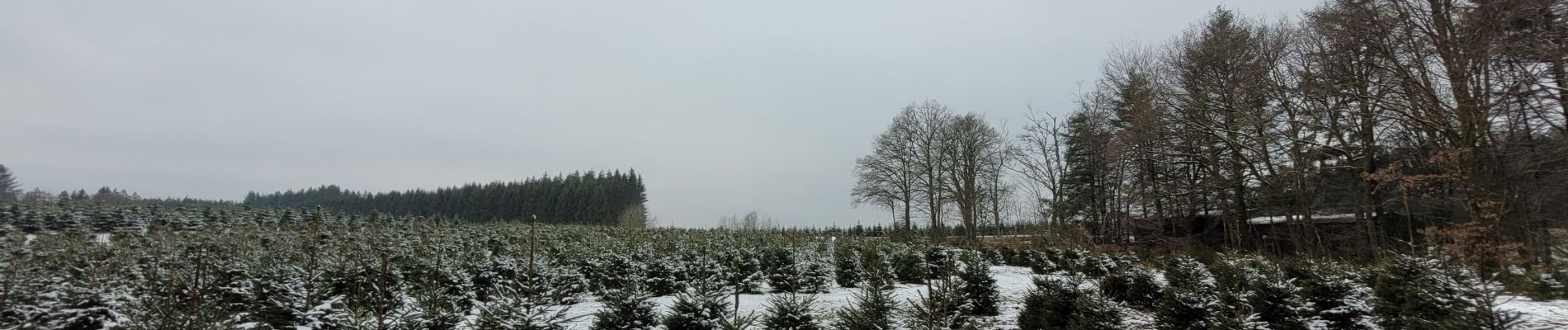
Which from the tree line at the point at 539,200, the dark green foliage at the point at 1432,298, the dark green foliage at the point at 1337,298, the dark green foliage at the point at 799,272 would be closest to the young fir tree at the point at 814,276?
the dark green foliage at the point at 799,272

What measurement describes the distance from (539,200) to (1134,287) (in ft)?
238

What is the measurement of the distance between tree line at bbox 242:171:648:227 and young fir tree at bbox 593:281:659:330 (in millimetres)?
48971

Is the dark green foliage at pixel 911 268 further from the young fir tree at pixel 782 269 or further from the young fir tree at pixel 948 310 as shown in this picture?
the young fir tree at pixel 948 310

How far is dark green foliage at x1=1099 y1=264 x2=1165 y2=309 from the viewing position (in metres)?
8.56

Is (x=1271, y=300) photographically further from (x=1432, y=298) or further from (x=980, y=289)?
(x=980, y=289)

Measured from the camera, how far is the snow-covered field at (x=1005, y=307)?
247 inches

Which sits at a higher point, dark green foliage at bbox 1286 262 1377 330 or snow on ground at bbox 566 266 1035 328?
dark green foliage at bbox 1286 262 1377 330

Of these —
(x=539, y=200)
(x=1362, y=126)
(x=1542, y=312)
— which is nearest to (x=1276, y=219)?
(x=1362, y=126)

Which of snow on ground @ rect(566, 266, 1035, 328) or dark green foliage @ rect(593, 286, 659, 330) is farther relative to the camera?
snow on ground @ rect(566, 266, 1035, 328)

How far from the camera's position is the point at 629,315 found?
527 centimetres

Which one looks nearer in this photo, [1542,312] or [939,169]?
[1542,312]

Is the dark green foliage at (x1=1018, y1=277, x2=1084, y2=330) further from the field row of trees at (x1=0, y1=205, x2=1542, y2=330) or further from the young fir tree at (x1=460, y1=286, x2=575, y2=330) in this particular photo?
the young fir tree at (x1=460, y1=286, x2=575, y2=330)

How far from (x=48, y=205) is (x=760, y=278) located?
29777mm

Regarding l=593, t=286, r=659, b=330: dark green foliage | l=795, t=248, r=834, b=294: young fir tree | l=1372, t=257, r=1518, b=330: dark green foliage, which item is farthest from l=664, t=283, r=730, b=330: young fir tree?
l=795, t=248, r=834, b=294: young fir tree
